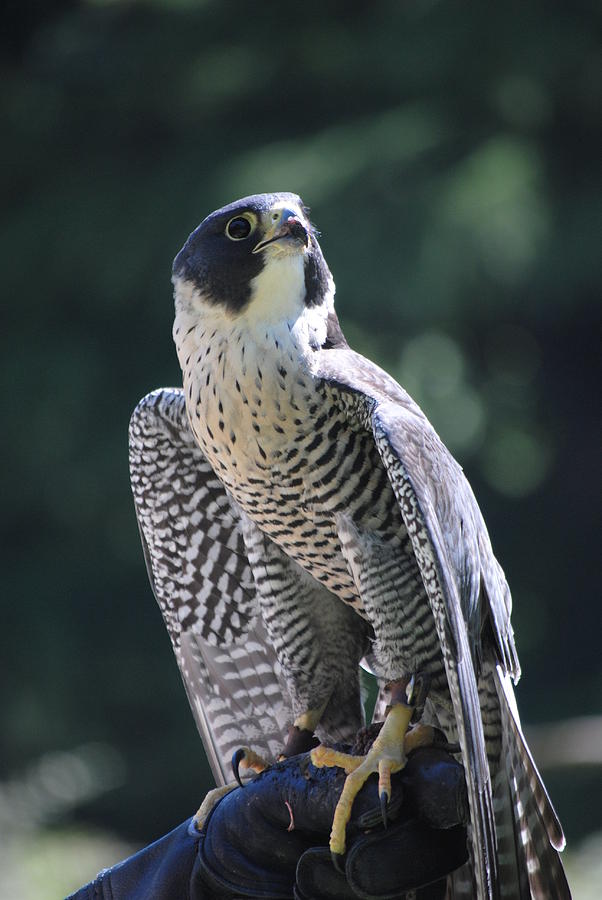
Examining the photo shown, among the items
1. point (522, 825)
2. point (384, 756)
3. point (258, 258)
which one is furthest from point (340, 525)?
point (522, 825)

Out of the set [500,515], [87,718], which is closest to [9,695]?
[87,718]

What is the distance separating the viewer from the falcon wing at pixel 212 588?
9.52ft

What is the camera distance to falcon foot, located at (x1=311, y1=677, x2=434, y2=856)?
2125 mm

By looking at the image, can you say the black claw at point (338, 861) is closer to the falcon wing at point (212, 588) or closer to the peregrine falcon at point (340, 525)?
the peregrine falcon at point (340, 525)

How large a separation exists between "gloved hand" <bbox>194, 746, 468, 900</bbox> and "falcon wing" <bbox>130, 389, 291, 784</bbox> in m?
0.63

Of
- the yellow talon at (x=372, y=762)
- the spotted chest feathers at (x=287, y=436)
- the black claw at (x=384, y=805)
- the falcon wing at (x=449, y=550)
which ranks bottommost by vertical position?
the black claw at (x=384, y=805)

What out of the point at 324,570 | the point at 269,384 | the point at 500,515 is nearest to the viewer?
the point at 269,384

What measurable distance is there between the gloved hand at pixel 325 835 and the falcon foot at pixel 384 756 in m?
0.02

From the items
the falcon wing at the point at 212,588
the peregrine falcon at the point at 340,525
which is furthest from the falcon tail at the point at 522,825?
the falcon wing at the point at 212,588

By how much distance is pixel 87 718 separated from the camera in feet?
24.3

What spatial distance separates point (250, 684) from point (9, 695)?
16.2 ft

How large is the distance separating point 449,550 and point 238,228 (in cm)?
80

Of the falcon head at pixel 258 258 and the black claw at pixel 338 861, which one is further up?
the falcon head at pixel 258 258

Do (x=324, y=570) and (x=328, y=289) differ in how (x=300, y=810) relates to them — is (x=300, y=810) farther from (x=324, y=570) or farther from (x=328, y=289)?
(x=328, y=289)
